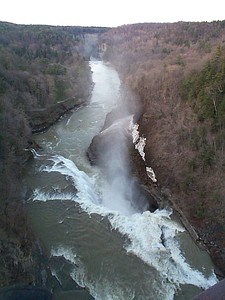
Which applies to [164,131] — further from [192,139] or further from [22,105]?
[22,105]

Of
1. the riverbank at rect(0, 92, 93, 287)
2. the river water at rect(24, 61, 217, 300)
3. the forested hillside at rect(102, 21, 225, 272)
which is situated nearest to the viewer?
the riverbank at rect(0, 92, 93, 287)

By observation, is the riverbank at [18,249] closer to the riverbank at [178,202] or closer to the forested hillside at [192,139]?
the riverbank at [178,202]

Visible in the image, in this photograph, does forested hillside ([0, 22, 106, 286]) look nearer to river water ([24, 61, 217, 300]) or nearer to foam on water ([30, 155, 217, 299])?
river water ([24, 61, 217, 300])

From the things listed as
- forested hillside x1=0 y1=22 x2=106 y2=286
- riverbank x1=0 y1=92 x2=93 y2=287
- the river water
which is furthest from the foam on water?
forested hillside x1=0 y1=22 x2=106 y2=286

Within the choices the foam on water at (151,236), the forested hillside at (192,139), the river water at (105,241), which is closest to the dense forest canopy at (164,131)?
the forested hillside at (192,139)

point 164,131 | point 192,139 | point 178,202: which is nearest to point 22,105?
point 164,131

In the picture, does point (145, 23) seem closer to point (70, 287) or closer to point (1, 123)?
point (1, 123)

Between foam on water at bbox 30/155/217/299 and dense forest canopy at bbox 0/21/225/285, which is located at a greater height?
dense forest canopy at bbox 0/21/225/285
